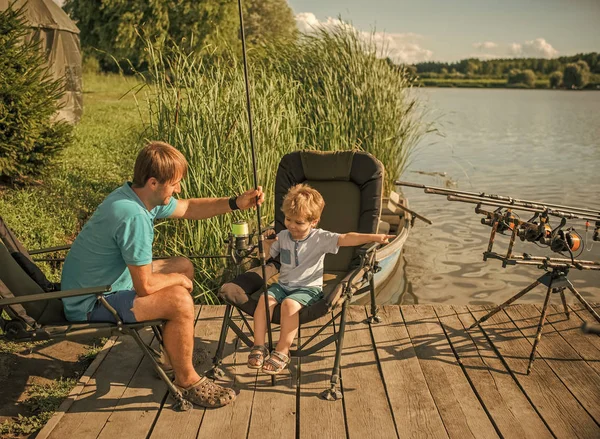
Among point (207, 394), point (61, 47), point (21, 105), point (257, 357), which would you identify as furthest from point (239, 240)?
point (61, 47)

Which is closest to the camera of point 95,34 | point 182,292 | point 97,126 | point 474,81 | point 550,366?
point 182,292

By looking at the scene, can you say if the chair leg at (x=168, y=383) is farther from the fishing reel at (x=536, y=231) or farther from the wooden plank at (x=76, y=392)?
the fishing reel at (x=536, y=231)

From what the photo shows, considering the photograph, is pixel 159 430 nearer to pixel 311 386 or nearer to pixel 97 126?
pixel 311 386

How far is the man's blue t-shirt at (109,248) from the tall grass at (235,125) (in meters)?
1.83

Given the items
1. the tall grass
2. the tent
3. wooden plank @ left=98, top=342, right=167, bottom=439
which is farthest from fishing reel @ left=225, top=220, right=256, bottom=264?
the tent

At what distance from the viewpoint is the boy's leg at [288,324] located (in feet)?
11.8

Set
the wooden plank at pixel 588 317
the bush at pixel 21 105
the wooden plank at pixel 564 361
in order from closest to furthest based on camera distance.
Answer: the wooden plank at pixel 564 361 → the wooden plank at pixel 588 317 → the bush at pixel 21 105

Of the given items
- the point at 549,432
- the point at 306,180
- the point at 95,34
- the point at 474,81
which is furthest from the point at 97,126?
the point at 474,81

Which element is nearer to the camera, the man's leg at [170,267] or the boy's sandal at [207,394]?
the boy's sandal at [207,394]

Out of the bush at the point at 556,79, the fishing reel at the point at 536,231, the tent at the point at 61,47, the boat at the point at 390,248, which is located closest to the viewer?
the fishing reel at the point at 536,231

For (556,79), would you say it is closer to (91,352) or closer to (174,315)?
(91,352)

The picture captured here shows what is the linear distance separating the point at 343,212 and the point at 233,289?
135cm

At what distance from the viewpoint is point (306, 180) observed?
192 inches

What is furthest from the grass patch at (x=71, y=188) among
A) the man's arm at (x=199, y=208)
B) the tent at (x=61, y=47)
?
the man's arm at (x=199, y=208)
